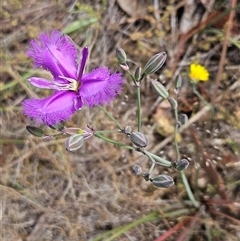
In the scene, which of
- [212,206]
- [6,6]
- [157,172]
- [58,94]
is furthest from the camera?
[6,6]

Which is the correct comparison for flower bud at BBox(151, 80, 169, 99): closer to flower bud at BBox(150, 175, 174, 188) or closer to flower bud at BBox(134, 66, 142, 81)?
flower bud at BBox(134, 66, 142, 81)

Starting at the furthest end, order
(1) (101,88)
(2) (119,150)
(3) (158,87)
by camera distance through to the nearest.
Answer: (2) (119,150) → (3) (158,87) → (1) (101,88)

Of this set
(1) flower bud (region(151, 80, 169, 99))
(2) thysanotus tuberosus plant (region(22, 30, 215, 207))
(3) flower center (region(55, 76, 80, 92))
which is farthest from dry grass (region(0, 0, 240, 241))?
(3) flower center (region(55, 76, 80, 92))

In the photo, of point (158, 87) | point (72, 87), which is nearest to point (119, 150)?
point (158, 87)

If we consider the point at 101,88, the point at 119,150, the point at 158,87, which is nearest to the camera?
the point at 101,88

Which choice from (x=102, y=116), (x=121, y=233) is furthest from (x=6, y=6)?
(x=121, y=233)

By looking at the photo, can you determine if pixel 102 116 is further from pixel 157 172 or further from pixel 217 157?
pixel 217 157

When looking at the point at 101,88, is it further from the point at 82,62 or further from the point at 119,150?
the point at 119,150
